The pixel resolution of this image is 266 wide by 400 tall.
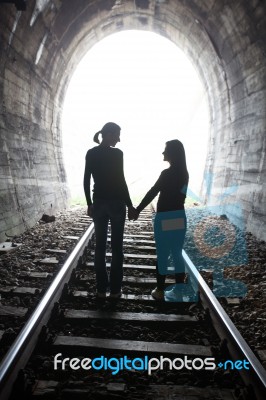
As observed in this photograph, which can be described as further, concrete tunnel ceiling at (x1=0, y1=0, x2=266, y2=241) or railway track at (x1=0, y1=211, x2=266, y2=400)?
concrete tunnel ceiling at (x1=0, y1=0, x2=266, y2=241)

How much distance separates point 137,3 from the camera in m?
10.6

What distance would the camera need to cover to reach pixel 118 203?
3.66 m

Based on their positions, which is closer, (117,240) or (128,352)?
(128,352)

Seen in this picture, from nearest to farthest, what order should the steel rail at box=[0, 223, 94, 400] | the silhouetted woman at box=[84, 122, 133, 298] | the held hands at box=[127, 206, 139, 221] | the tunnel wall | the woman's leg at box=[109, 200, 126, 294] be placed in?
the steel rail at box=[0, 223, 94, 400] → the silhouetted woman at box=[84, 122, 133, 298] → the woman's leg at box=[109, 200, 126, 294] → the held hands at box=[127, 206, 139, 221] → the tunnel wall

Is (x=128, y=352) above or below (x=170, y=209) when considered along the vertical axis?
below

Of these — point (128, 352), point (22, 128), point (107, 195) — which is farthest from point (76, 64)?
point (128, 352)

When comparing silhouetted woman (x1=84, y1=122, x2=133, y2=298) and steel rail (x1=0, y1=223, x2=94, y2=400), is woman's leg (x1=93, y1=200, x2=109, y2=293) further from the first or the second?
steel rail (x1=0, y1=223, x2=94, y2=400)

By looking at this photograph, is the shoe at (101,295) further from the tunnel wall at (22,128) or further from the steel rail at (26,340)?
the tunnel wall at (22,128)

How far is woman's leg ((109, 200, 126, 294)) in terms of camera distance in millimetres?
3676

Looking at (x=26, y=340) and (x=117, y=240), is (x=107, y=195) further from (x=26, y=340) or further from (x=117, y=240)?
(x=26, y=340)

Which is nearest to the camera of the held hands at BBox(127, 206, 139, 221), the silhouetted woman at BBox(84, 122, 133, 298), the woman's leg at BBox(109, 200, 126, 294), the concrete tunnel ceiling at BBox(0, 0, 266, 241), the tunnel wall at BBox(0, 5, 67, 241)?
the silhouetted woman at BBox(84, 122, 133, 298)

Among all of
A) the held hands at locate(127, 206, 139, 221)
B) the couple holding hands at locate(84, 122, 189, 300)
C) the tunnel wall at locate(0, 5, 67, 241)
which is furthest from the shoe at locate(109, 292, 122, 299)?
the tunnel wall at locate(0, 5, 67, 241)

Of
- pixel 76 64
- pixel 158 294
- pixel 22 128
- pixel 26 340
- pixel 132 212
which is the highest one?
pixel 76 64

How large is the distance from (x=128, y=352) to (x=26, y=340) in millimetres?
838
